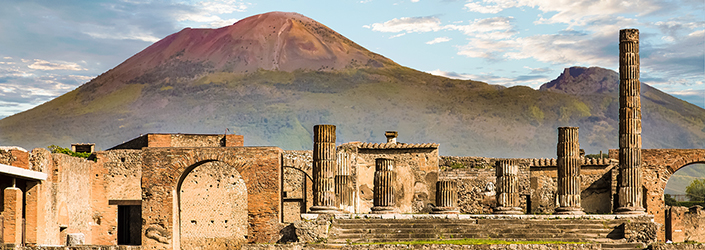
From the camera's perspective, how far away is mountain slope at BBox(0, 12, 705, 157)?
15312cm

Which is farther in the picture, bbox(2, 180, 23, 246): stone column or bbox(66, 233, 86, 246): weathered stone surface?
bbox(66, 233, 86, 246): weathered stone surface

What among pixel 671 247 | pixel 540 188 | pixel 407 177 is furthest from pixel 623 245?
pixel 407 177

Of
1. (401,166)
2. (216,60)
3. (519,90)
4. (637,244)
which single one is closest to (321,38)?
(216,60)

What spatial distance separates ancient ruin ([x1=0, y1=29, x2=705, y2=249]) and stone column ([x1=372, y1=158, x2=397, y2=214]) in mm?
37

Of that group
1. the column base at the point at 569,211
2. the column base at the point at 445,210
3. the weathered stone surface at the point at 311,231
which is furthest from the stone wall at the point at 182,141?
the column base at the point at 569,211

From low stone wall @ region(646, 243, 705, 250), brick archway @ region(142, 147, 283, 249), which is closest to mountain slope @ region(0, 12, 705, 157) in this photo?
brick archway @ region(142, 147, 283, 249)

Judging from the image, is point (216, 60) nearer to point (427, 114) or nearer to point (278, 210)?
point (427, 114)

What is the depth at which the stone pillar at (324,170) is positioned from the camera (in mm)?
28125

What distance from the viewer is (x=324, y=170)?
28.3 m

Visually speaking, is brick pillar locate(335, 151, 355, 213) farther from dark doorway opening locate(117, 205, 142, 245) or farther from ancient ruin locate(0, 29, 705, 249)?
dark doorway opening locate(117, 205, 142, 245)

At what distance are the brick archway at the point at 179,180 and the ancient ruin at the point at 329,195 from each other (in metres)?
0.03

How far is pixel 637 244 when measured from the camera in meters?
25.3

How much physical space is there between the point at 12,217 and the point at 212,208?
27.6 ft

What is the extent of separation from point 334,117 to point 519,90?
140 ft
